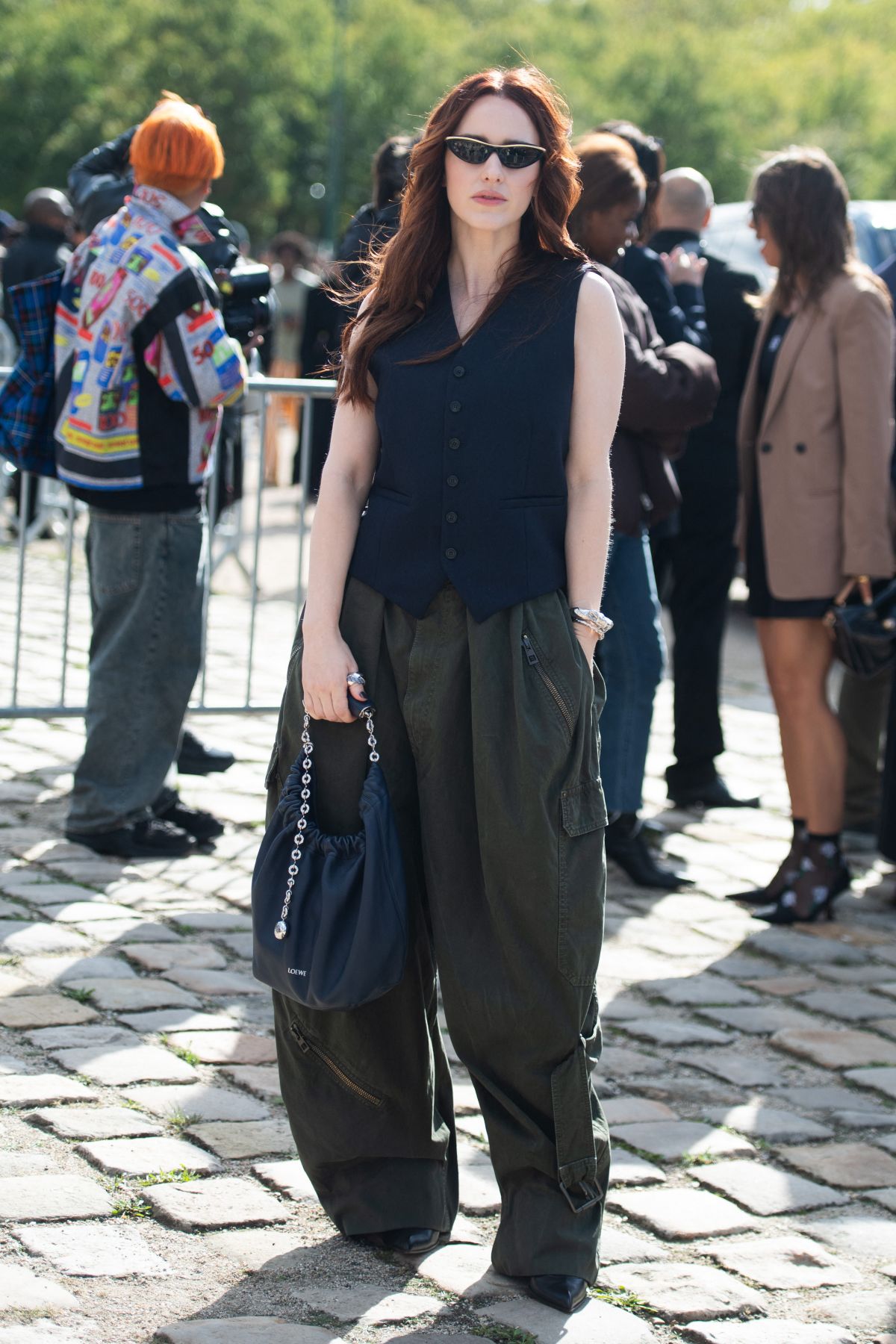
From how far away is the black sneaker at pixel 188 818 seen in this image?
5781mm

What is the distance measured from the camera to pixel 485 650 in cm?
291

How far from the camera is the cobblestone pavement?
9.52 feet

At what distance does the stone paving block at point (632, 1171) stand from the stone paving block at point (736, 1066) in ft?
1.85

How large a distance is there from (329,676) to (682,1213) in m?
1.30

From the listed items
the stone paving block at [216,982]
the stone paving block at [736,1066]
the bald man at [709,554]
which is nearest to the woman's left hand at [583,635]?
the stone paving block at [736,1066]

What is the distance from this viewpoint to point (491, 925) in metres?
3.00

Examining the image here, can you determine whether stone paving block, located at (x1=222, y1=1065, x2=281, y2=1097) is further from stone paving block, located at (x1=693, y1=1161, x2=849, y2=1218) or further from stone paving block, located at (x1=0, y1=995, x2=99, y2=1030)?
stone paving block, located at (x1=693, y1=1161, x2=849, y2=1218)

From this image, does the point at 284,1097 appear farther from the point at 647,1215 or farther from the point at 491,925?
the point at 647,1215

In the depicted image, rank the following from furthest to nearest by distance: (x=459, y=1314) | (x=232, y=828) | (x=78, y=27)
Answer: (x=78, y=27) → (x=232, y=828) → (x=459, y=1314)

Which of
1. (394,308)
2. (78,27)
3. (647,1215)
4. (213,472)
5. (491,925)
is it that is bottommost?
(647,1215)

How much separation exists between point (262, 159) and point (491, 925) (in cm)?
4206

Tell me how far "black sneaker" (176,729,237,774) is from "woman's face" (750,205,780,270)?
2616 mm

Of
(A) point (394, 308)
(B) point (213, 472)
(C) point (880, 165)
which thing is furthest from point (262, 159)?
(A) point (394, 308)

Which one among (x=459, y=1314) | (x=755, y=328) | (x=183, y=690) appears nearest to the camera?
(x=459, y=1314)
